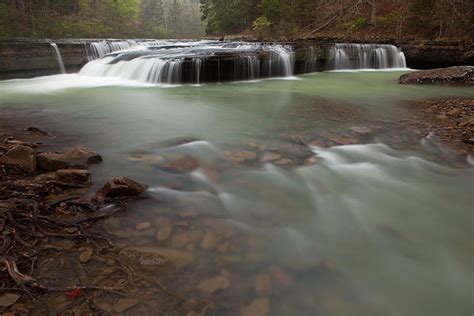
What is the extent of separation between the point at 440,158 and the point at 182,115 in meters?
4.73

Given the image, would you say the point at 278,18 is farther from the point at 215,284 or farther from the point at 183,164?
the point at 215,284

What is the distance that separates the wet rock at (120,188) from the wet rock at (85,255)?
0.77m

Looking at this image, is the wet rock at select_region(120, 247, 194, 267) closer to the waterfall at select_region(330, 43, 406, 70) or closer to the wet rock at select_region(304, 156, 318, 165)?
the wet rock at select_region(304, 156, 318, 165)

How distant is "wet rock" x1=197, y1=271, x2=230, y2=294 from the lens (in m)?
2.00

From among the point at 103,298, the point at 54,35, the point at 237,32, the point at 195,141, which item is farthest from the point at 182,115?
the point at 237,32

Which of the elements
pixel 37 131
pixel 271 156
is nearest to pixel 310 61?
pixel 271 156

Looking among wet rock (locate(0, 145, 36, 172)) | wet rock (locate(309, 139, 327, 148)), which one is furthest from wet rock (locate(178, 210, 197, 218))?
wet rock (locate(309, 139, 327, 148))

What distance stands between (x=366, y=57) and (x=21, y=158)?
16758mm

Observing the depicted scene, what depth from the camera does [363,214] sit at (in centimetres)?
307

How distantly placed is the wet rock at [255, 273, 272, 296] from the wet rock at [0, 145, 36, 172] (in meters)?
2.65

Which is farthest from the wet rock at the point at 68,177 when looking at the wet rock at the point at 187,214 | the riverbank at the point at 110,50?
the riverbank at the point at 110,50

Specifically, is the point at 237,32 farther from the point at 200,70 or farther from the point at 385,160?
the point at 385,160

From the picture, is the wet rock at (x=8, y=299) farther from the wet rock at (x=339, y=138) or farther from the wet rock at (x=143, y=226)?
the wet rock at (x=339, y=138)

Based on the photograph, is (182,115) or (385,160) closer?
(385,160)
